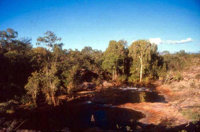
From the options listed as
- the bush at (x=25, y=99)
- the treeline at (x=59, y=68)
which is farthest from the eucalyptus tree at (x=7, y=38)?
the bush at (x=25, y=99)

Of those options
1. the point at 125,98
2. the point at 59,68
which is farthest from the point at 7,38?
the point at 125,98

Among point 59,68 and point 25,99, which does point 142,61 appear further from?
point 25,99

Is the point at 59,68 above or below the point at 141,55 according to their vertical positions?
below

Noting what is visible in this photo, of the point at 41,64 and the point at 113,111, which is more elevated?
the point at 41,64

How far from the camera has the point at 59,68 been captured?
2136 centimetres

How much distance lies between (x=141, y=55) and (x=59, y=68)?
2128 cm

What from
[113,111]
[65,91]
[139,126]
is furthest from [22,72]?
[139,126]

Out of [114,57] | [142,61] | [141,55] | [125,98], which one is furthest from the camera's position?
[142,61]

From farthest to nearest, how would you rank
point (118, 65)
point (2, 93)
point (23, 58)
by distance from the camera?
point (118, 65) < point (23, 58) < point (2, 93)

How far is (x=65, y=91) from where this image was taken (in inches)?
843

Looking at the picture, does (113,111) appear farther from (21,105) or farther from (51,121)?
(21,105)

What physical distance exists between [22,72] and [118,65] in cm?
2213

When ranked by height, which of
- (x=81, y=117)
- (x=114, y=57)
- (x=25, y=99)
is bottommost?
(x=81, y=117)

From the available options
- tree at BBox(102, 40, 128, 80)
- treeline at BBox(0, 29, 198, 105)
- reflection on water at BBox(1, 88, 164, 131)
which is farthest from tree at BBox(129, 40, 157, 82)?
reflection on water at BBox(1, 88, 164, 131)
